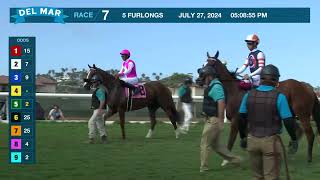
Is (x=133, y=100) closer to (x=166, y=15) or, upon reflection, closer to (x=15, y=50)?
(x=166, y=15)

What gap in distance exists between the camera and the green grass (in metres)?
8.21

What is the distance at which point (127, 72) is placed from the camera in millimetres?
14727

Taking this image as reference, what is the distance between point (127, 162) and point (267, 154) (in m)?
4.20

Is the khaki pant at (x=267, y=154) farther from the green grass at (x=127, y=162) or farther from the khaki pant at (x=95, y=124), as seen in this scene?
the khaki pant at (x=95, y=124)

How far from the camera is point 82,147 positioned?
1223 centimetres

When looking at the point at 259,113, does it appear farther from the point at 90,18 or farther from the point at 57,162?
the point at 90,18

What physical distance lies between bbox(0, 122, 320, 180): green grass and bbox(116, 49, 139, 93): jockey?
1668 millimetres

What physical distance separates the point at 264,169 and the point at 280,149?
29cm

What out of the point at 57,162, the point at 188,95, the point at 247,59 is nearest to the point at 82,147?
the point at 57,162

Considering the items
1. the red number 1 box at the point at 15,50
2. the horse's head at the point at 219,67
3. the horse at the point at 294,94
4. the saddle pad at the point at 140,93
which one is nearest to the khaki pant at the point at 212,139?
the horse at the point at 294,94

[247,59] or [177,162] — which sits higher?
[247,59]

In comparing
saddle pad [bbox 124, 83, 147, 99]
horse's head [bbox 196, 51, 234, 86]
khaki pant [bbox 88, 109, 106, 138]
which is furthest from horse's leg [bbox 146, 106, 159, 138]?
horse's head [bbox 196, 51, 234, 86]

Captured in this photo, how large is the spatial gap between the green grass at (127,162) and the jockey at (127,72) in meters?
1.67
